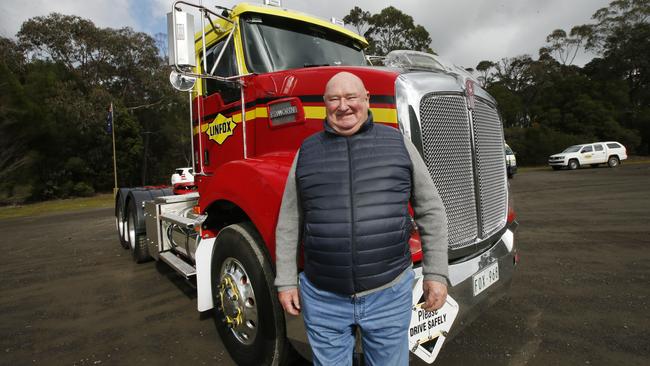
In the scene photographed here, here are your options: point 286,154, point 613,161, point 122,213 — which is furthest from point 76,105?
point 613,161

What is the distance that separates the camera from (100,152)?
2738 cm

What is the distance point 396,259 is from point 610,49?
5743 centimetres

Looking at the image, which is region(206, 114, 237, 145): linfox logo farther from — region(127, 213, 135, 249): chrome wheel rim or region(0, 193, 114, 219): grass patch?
region(0, 193, 114, 219): grass patch

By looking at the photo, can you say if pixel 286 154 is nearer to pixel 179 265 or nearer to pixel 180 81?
pixel 180 81

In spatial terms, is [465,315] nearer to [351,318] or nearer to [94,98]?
[351,318]

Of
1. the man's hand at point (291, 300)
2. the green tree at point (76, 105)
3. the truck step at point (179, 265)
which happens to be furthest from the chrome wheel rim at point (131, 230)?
the green tree at point (76, 105)

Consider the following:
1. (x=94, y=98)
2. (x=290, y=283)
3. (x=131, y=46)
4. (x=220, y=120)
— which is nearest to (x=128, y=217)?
(x=220, y=120)

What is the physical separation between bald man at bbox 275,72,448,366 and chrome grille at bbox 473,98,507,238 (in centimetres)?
117

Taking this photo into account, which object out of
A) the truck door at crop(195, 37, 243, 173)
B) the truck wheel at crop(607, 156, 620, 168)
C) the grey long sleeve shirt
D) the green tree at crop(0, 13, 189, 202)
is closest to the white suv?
the truck wheel at crop(607, 156, 620, 168)

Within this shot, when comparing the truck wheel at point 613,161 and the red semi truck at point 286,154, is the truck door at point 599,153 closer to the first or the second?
the truck wheel at point 613,161

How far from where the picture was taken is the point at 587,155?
2675 cm

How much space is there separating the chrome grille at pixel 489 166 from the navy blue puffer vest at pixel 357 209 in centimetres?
130

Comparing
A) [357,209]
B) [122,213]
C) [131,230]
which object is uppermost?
[357,209]

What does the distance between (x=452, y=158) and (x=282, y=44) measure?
74.1 inches
